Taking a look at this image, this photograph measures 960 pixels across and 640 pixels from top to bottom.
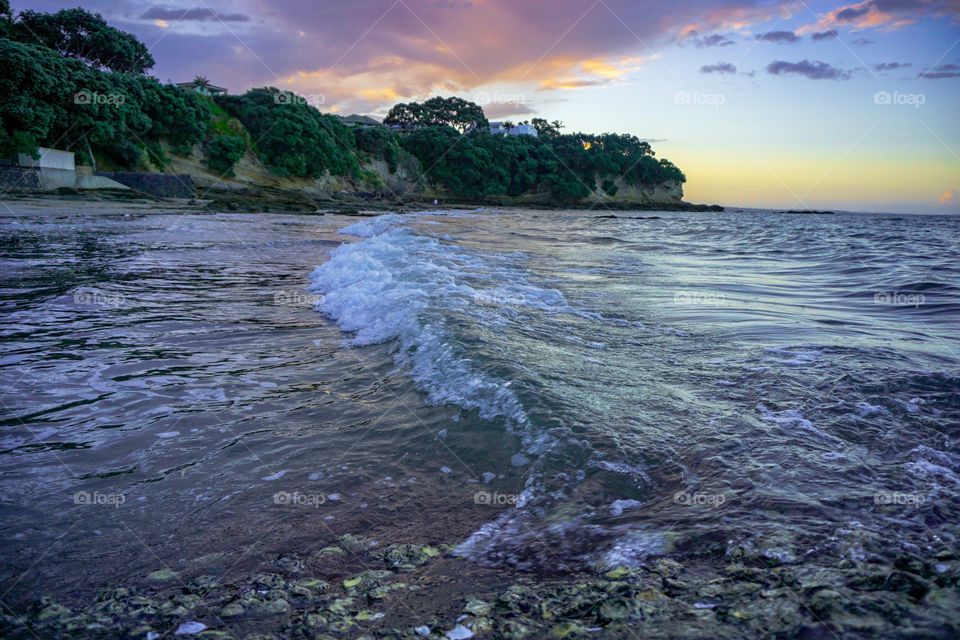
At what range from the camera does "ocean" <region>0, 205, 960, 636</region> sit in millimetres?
2172

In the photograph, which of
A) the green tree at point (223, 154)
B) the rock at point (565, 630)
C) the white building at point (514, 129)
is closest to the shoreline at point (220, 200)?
the green tree at point (223, 154)

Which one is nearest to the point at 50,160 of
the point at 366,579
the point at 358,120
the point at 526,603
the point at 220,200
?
the point at 220,200

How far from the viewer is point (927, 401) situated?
11.5 ft

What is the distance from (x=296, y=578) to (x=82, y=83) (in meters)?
37.9

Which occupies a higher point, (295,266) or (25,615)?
(295,266)

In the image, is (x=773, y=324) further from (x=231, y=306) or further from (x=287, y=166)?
(x=287, y=166)

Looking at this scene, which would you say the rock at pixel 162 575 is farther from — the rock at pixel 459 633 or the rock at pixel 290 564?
the rock at pixel 459 633

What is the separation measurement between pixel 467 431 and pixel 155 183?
3729cm

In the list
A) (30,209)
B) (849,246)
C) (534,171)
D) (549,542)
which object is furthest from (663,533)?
(534,171)

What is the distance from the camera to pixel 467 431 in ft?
10.9

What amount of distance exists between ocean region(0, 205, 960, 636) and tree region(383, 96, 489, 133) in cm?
9007

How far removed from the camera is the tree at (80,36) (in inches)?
1608

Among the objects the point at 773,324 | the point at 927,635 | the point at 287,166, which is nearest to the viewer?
the point at 927,635

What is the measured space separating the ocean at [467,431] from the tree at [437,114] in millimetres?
90065
